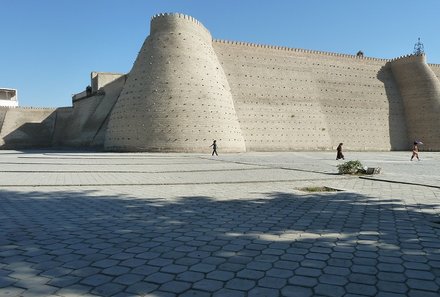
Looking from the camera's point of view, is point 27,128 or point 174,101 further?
point 27,128

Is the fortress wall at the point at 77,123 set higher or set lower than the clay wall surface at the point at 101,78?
A: lower

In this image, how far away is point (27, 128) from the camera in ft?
128

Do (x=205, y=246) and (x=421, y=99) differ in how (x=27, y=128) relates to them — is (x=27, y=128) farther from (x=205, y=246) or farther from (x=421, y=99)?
(x=421, y=99)

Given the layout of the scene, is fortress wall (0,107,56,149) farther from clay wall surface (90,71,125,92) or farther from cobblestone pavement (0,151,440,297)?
cobblestone pavement (0,151,440,297)

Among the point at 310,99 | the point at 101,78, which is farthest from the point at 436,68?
the point at 101,78

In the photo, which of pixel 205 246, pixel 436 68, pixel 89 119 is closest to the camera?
pixel 205 246

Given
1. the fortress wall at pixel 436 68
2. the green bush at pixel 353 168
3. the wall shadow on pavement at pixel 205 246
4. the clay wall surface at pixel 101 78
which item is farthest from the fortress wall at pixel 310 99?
the wall shadow on pavement at pixel 205 246

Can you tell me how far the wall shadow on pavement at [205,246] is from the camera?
110 inches

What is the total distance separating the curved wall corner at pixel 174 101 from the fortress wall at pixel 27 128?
12999 millimetres

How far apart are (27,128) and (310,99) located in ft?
98.1

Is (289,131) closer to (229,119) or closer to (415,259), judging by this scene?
(229,119)

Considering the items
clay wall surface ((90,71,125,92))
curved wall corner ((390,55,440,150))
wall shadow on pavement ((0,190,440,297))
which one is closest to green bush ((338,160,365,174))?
wall shadow on pavement ((0,190,440,297))

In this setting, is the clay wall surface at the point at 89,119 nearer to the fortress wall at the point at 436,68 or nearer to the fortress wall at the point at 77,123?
the fortress wall at the point at 77,123

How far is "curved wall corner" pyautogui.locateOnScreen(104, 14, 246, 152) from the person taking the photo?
90.7 feet
